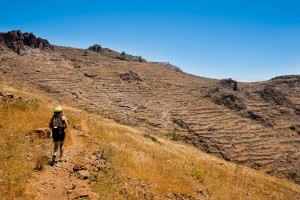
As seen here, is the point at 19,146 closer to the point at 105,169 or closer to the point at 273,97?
the point at 105,169

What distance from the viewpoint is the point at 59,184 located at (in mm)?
12625

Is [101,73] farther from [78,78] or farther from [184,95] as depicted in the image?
[184,95]

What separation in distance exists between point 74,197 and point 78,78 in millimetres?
42848

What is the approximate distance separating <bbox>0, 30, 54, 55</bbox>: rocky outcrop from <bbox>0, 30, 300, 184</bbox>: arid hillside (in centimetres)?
57

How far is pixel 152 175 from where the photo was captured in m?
16.4

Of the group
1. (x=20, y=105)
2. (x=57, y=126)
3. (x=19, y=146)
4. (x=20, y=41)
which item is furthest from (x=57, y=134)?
(x=20, y=41)

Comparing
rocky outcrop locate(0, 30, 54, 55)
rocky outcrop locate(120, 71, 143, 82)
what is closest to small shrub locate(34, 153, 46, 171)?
rocky outcrop locate(120, 71, 143, 82)

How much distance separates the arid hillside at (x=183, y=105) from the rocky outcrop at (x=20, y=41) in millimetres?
573

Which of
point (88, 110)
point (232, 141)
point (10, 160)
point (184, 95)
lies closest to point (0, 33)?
point (88, 110)

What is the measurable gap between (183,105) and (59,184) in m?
40.5

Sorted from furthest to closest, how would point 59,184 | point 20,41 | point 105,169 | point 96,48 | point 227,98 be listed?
point 96,48 < point 20,41 < point 227,98 < point 105,169 < point 59,184

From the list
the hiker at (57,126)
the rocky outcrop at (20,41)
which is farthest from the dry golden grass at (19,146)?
the rocky outcrop at (20,41)

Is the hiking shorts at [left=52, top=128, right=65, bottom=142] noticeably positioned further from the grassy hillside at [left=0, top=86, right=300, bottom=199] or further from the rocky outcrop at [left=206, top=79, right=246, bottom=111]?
the rocky outcrop at [left=206, top=79, right=246, bottom=111]

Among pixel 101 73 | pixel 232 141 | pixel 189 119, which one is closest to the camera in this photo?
pixel 232 141
